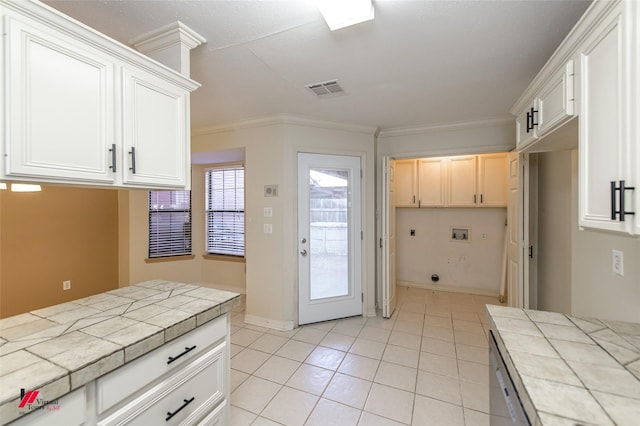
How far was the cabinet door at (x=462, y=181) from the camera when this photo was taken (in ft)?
13.9

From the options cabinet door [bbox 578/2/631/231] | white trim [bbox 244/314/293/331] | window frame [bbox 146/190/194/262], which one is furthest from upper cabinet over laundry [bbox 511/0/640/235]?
window frame [bbox 146/190/194/262]

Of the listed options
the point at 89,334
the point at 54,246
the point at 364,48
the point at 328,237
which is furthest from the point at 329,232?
the point at 54,246

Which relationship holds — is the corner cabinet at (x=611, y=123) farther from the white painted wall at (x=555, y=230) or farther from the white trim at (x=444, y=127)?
the white trim at (x=444, y=127)

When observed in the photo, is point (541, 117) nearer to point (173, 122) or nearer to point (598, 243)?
point (598, 243)

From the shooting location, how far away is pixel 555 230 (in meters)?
2.61

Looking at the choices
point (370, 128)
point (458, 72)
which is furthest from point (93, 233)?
point (458, 72)

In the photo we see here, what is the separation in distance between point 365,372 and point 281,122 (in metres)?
2.69

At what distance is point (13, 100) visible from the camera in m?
0.99

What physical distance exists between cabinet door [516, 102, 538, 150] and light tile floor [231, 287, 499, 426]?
1886mm

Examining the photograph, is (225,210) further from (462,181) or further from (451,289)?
(451,289)

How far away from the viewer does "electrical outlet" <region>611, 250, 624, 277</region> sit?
1.53 metres

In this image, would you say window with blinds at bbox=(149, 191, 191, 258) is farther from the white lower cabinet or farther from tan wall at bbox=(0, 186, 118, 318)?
the white lower cabinet

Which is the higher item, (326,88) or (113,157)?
(326,88)

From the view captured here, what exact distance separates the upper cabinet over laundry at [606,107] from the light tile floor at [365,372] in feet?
5.28
